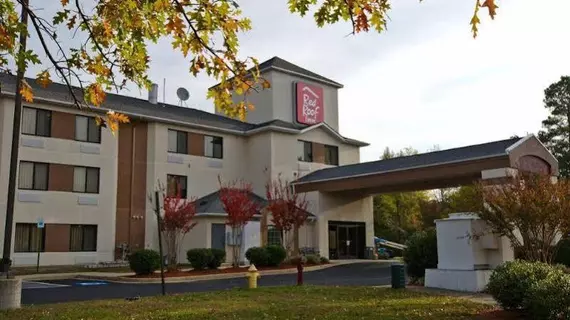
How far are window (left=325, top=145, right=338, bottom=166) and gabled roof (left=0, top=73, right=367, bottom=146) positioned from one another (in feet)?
3.56

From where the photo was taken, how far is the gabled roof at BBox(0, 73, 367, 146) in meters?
29.9

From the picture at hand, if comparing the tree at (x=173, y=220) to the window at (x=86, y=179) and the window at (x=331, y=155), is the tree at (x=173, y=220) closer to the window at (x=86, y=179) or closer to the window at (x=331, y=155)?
the window at (x=86, y=179)

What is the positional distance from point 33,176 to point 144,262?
10068 mm

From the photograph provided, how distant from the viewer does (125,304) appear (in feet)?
42.2

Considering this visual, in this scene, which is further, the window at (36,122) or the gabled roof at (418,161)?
the window at (36,122)

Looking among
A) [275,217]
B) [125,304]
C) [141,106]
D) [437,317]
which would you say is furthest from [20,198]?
[437,317]

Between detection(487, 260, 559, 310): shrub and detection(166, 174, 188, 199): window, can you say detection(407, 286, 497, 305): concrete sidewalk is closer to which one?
detection(487, 260, 559, 310): shrub

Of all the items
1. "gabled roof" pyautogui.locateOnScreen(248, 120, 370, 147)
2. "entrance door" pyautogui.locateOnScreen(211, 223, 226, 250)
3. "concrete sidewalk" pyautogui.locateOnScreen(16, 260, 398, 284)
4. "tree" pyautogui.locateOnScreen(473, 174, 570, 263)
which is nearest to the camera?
"tree" pyautogui.locateOnScreen(473, 174, 570, 263)

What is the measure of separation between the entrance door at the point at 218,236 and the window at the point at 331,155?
11.1m

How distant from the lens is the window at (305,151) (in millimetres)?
39375

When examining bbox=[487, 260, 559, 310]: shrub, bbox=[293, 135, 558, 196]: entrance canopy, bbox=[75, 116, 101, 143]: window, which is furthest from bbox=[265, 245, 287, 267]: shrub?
bbox=[487, 260, 559, 310]: shrub

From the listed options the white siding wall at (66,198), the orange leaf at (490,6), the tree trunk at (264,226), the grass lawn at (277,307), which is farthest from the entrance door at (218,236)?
the orange leaf at (490,6)

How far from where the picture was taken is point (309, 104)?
4284 centimetres

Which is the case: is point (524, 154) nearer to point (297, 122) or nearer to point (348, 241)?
point (348, 241)
